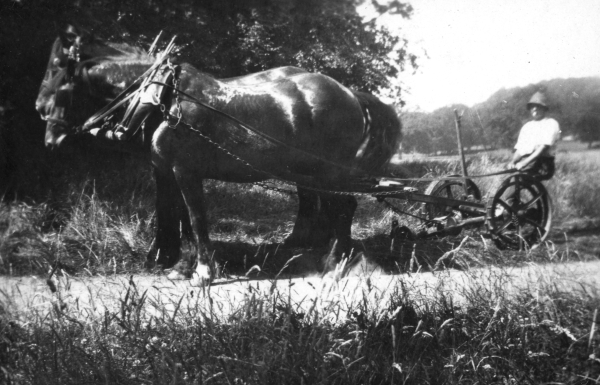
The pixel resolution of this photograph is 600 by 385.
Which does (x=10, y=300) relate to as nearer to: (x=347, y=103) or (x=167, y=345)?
(x=167, y=345)

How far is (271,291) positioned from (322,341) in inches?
14.9

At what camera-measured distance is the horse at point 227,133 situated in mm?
3537

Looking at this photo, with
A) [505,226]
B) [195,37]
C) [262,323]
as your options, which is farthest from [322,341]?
[505,226]

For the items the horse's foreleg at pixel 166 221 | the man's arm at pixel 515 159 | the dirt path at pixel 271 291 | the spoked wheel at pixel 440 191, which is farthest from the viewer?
the spoked wheel at pixel 440 191

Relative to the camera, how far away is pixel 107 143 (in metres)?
3.71

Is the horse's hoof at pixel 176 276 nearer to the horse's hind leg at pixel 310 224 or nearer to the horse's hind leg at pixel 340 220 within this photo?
the horse's hind leg at pixel 310 224

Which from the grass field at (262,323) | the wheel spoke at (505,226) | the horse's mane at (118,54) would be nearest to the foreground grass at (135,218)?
the grass field at (262,323)

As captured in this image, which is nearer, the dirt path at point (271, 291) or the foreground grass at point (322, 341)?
the foreground grass at point (322, 341)

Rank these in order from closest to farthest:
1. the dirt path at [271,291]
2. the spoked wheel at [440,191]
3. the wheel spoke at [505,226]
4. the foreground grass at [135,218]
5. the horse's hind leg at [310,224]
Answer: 1. the dirt path at [271,291]
2. the foreground grass at [135,218]
3. the horse's hind leg at [310,224]
4. the wheel spoke at [505,226]
5. the spoked wheel at [440,191]

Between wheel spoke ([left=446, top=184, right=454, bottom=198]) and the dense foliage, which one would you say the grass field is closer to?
the dense foliage

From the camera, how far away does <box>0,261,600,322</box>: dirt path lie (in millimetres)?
2805

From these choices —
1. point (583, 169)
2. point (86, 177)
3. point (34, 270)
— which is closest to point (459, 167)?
point (583, 169)

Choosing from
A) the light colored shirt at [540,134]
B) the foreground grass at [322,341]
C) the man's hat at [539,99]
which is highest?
the man's hat at [539,99]

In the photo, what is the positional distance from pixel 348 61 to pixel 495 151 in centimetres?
131
